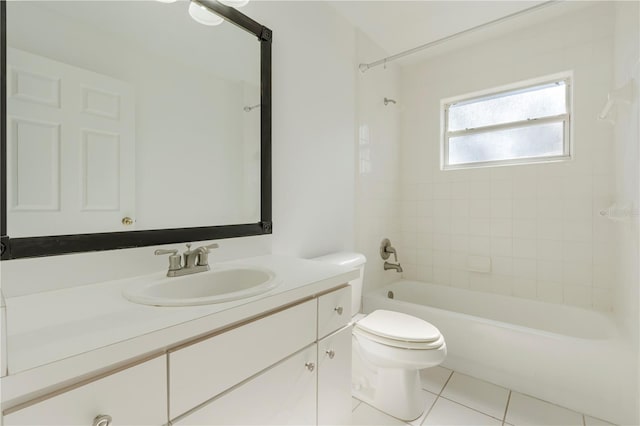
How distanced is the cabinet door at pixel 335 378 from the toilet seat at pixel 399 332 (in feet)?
1.03

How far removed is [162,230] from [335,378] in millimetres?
867

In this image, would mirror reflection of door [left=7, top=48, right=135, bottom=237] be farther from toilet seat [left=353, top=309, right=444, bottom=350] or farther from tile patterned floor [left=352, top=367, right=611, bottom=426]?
tile patterned floor [left=352, top=367, right=611, bottom=426]

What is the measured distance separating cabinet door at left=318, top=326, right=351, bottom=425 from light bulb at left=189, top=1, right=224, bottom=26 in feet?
4.47

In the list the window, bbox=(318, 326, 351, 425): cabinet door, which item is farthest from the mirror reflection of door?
the window

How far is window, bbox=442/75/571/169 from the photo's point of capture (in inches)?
86.4

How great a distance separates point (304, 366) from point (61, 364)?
0.68 m

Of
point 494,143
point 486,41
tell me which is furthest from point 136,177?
point 486,41

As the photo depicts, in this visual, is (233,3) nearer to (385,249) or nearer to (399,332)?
(399,332)

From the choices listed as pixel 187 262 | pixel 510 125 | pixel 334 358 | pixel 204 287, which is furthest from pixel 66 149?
pixel 510 125

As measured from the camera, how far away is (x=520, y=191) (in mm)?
2258

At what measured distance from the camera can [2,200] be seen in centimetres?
77

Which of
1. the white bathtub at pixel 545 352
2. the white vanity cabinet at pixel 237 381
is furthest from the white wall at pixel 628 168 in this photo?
the white vanity cabinet at pixel 237 381

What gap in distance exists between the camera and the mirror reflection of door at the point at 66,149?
2.60 feet

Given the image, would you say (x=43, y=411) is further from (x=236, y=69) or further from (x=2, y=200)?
(x=236, y=69)
